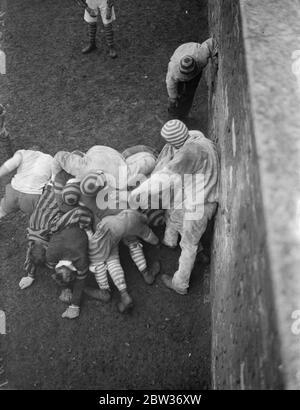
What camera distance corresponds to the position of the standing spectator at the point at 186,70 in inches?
215

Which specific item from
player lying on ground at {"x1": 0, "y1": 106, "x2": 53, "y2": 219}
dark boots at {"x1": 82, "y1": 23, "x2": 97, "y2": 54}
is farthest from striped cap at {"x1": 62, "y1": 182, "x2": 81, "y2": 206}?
dark boots at {"x1": 82, "y1": 23, "x2": 97, "y2": 54}

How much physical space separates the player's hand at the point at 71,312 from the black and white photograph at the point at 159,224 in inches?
0.5

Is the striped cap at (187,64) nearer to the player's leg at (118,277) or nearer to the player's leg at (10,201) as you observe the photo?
the player's leg at (118,277)

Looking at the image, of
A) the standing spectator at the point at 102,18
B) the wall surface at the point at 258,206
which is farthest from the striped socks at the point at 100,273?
the standing spectator at the point at 102,18

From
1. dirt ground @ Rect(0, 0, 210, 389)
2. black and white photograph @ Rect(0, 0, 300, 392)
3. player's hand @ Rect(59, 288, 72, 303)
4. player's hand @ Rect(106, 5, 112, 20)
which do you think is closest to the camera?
black and white photograph @ Rect(0, 0, 300, 392)

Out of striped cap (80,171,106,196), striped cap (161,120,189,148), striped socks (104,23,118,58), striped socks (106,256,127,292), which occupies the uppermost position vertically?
striped socks (104,23,118,58)

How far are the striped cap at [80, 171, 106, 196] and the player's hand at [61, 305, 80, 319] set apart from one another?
1153 millimetres

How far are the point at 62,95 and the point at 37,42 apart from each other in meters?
1.41

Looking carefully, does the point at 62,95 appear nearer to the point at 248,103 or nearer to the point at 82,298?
the point at 82,298

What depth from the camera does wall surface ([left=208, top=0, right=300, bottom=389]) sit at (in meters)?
2.35

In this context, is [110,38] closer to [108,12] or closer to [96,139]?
[108,12]

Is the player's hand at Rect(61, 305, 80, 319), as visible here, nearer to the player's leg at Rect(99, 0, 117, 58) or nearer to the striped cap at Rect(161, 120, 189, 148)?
the striped cap at Rect(161, 120, 189, 148)

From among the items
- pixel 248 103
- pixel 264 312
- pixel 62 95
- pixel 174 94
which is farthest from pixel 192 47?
pixel 264 312

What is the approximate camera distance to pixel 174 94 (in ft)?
19.7
